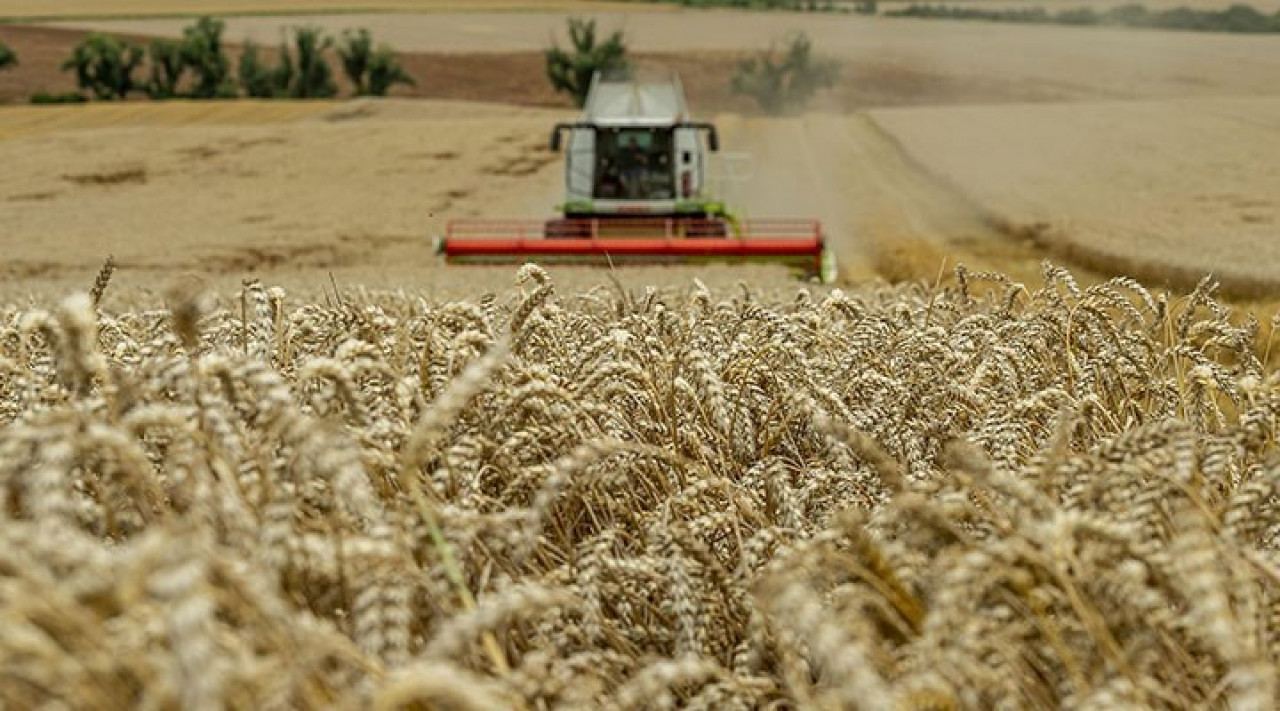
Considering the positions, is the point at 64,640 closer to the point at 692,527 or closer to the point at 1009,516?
the point at 692,527

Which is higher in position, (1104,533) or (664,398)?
(1104,533)

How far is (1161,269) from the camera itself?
68.5 feet

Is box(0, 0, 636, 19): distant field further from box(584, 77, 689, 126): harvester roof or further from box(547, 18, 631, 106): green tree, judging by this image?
box(584, 77, 689, 126): harvester roof

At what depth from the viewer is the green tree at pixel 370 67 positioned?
84250 millimetres

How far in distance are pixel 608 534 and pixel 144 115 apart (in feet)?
218

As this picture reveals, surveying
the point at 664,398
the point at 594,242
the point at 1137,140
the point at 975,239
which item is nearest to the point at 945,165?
the point at 1137,140

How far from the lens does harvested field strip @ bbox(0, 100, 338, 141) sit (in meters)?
58.5

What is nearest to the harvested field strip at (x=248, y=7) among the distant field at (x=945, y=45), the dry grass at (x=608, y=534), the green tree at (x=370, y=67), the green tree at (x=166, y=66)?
the distant field at (x=945, y=45)

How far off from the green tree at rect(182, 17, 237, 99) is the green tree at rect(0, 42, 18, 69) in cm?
1026

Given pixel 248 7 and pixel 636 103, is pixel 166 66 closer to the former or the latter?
pixel 248 7

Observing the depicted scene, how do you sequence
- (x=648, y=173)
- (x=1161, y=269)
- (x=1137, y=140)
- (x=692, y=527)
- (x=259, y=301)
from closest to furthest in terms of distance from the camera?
(x=692, y=527)
(x=259, y=301)
(x=1161, y=269)
(x=648, y=173)
(x=1137, y=140)

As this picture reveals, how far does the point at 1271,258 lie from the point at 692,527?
19.2 metres

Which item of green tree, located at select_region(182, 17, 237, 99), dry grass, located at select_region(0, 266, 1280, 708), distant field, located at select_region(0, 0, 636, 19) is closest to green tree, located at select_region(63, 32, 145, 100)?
green tree, located at select_region(182, 17, 237, 99)

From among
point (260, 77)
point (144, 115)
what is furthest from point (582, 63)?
point (144, 115)
